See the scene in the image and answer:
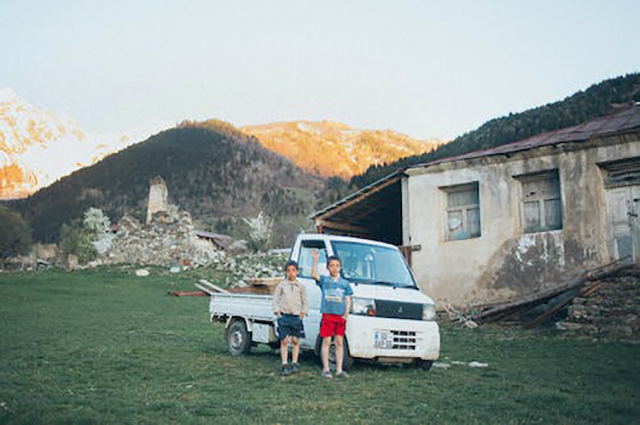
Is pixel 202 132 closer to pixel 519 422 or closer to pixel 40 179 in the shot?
pixel 40 179

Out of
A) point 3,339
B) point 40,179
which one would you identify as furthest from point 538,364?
point 40,179

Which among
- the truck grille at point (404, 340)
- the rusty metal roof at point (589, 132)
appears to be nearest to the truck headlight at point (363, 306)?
the truck grille at point (404, 340)

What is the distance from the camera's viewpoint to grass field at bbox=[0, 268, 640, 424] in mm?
5531

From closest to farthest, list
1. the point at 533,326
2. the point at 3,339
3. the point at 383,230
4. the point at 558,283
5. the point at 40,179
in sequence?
the point at 3,339 < the point at 533,326 < the point at 558,283 < the point at 383,230 < the point at 40,179

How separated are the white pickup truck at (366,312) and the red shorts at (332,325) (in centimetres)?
22

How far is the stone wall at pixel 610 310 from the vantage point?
12453mm

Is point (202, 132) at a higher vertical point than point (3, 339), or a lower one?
higher

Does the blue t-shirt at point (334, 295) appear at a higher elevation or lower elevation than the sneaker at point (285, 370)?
higher

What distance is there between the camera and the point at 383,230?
22.3m

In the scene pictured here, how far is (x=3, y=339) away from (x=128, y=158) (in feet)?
397

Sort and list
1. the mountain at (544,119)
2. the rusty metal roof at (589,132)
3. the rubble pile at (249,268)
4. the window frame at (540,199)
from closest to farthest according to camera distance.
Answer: the rusty metal roof at (589,132) → the window frame at (540,199) → the rubble pile at (249,268) → the mountain at (544,119)

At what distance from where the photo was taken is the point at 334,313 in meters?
7.72

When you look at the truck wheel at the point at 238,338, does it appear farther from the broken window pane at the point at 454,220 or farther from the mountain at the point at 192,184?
the mountain at the point at 192,184

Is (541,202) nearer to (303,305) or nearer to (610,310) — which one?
(610,310)
